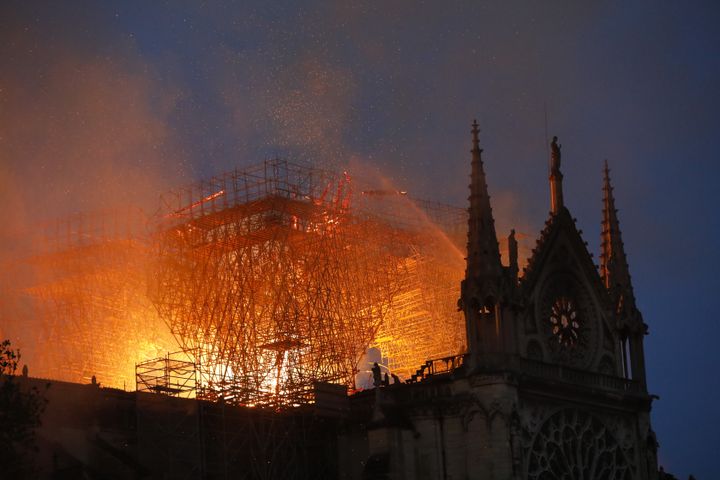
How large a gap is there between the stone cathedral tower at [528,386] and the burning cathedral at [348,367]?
0.26 ft

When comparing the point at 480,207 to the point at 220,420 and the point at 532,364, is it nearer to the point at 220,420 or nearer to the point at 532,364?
the point at 532,364

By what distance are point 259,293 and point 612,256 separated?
18.7 m

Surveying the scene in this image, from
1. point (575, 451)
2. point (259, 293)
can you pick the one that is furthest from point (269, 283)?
point (575, 451)

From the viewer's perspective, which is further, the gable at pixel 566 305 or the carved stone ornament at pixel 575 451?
the gable at pixel 566 305

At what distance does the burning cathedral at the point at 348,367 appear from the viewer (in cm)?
5550

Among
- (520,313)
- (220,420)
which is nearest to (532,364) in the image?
(520,313)

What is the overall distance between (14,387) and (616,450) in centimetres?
2751

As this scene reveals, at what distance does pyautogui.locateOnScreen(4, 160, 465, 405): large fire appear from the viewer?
70.8m

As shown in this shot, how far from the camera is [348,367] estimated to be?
7594cm

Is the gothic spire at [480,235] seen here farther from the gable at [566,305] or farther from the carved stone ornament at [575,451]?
the carved stone ornament at [575,451]

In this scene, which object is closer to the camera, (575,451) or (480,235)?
(480,235)

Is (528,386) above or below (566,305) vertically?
below

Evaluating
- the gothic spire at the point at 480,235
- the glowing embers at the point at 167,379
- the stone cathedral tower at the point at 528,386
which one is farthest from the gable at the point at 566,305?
the glowing embers at the point at 167,379

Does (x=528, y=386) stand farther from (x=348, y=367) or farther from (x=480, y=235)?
(x=348, y=367)
